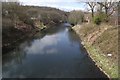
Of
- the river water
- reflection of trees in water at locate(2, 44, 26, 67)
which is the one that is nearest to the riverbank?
the river water

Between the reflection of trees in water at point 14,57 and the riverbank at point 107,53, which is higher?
the riverbank at point 107,53

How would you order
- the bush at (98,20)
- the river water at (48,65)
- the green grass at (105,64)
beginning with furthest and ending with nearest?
the bush at (98,20)
the river water at (48,65)
the green grass at (105,64)

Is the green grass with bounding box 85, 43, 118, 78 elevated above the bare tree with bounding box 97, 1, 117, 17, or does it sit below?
below

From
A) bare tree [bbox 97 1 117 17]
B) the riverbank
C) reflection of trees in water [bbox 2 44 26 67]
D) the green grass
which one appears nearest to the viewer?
the green grass

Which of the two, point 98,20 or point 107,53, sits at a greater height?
point 98,20

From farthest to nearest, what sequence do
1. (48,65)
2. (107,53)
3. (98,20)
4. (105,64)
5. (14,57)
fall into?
(98,20)
(14,57)
(107,53)
(48,65)
(105,64)

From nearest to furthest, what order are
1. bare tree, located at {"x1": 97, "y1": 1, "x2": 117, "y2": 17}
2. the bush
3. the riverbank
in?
the riverbank → the bush → bare tree, located at {"x1": 97, "y1": 1, "x2": 117, "y2": 17}

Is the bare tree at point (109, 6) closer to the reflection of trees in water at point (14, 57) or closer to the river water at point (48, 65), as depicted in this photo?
the river water at point (48, 65)

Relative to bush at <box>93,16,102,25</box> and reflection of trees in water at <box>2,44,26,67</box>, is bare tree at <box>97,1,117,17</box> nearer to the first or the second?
bush at <box>93,16,102,25</box>

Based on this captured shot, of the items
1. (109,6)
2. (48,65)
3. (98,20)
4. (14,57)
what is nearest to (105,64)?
(48,65)

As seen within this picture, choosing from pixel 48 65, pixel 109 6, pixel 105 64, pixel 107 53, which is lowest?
pixel 48 65

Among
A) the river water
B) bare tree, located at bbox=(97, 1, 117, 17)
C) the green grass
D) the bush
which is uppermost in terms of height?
bare tree, located at bbox=(97, 1, 117, 17)

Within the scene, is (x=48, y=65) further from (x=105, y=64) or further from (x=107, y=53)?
(x=107, y=53)

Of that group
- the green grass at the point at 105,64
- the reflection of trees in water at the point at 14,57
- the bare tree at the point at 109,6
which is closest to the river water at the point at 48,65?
the reflection of trees in water at the point at 14,57
